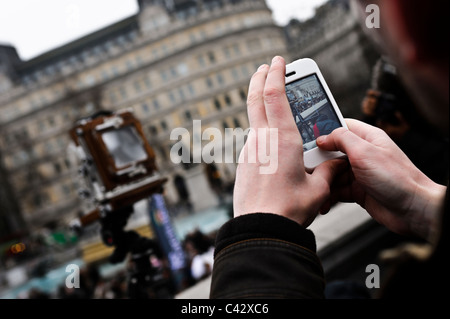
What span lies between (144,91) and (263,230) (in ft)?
126

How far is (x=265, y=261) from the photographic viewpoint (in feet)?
2.40

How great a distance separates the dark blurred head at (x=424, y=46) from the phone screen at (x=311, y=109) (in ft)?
2.50

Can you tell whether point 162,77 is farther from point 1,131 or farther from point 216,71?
point 1,131

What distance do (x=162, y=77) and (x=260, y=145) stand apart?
123 ft

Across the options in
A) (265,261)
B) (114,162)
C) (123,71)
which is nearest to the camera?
(265,261)

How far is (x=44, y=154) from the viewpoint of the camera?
125 feet

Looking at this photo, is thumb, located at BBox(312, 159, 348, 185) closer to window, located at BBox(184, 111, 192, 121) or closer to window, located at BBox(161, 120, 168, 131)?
window, located at BBox(184, 111, 192, 121)

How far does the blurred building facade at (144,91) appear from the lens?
115 feet

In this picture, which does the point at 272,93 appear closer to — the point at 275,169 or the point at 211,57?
the point at 275,169

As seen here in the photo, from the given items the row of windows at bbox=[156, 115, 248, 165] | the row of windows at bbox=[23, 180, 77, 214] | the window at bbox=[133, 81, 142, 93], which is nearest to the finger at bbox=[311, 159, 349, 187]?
the row of windows at bbox=[156, 115, 248, 165]

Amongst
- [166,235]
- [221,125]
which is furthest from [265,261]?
[221,125]

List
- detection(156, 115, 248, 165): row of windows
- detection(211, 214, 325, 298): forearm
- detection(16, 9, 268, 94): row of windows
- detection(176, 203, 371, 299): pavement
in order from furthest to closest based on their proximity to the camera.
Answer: detection(16, 9, 268, 94): row of windows → detection(156, 115, 248, 165): row of windows → detection(176, 203, 371, 299): pavement → detection(211, 214, 325, 298): forearm

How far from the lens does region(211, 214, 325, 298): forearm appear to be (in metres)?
0.70

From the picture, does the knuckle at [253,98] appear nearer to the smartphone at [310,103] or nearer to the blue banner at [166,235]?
the smartphone at [310,103]
